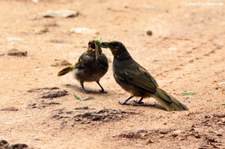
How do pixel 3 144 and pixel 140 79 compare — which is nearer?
pixel 3 144

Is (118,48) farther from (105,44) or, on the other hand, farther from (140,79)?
(140,79)

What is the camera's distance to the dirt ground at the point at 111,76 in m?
6.84

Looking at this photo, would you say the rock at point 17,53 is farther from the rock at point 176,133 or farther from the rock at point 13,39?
the rock at point 176,133

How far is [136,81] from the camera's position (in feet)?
27.2

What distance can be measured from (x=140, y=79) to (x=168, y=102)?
53cm

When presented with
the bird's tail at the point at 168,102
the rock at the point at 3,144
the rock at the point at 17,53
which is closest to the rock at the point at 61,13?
the rock at the point at 17,53

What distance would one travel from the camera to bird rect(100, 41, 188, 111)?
7930mm

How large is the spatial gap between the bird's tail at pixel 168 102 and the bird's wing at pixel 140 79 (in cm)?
9

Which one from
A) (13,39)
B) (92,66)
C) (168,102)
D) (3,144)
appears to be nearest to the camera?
(3,144)

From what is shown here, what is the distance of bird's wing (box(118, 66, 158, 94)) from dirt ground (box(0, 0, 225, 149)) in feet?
0.73

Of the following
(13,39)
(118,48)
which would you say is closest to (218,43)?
(13,39)

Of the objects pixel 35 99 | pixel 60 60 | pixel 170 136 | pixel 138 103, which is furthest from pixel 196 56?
pixel 170 136

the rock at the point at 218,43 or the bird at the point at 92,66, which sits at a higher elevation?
the bird at the point at 92,66

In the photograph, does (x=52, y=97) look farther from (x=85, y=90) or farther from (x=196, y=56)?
(x=196, y=56)
